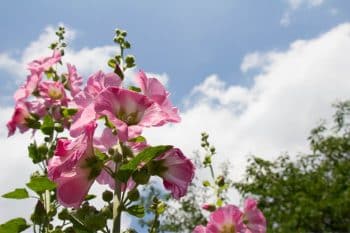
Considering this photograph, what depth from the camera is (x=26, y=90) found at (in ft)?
10.3

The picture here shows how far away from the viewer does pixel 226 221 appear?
2436mm

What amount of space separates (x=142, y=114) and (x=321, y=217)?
17.5 metres

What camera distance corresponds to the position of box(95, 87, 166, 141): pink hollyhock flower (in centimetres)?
144

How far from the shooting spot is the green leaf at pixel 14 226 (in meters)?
1.87

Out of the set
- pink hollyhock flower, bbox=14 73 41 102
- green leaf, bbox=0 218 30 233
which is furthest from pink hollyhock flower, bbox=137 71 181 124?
pink hollyhock flower, bbox=14 73 41 102

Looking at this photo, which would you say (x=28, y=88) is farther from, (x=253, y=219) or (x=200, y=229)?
(x=253, y=219)

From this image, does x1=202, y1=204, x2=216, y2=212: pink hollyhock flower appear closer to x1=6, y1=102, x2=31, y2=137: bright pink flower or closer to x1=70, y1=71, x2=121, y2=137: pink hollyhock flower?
x1=6, y1=102, x2=31, y2=137: bright pink flower

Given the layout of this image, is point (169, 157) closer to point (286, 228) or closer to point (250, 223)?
point (250, 223)

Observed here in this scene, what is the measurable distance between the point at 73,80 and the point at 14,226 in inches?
58.7

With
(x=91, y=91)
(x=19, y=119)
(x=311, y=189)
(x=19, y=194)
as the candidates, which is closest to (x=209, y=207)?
(x=19, y=119)

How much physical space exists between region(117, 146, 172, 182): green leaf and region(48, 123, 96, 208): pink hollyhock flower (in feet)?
0.43

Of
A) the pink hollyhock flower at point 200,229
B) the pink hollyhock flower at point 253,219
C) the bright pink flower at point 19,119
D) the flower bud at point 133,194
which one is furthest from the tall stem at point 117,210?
the bright pink flower at point 19,119

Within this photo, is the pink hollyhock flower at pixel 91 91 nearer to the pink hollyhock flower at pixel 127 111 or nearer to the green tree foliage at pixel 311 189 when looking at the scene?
the pink hollyhock flower at pixel 127 111

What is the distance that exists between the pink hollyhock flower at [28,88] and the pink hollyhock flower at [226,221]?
4.49 ft
